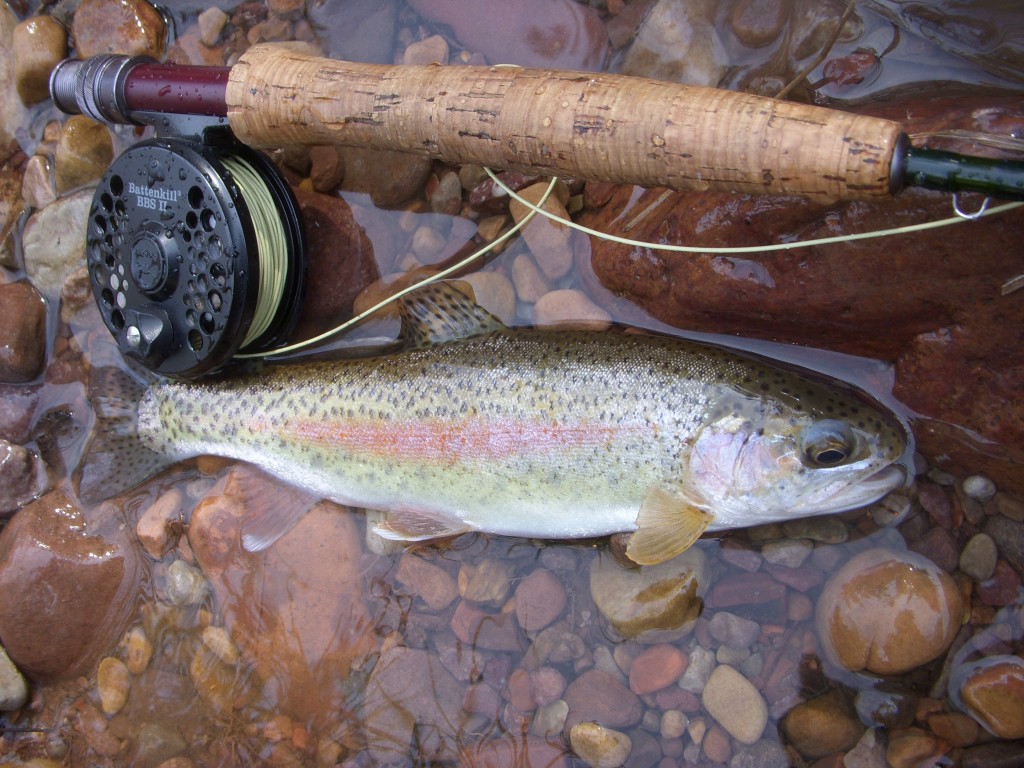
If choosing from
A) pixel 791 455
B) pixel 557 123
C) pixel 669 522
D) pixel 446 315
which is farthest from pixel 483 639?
pixel 557 123

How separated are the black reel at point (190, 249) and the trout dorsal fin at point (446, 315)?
0.61m

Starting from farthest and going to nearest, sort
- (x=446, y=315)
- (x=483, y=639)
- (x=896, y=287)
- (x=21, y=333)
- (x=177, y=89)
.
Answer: (x=21, y=333), (x=483, y=639), (x=446, y=315), (x=177, y=89), (x=896, y=287)

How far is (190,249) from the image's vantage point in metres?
2.80

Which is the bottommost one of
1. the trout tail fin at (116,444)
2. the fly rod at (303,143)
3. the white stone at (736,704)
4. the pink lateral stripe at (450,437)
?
the white stone at (736,704)

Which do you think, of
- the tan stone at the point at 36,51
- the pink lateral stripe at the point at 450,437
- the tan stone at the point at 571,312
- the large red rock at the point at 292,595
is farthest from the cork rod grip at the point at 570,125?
the tan stone at the point at 36,51

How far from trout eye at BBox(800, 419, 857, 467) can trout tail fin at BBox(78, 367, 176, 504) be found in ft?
8.86

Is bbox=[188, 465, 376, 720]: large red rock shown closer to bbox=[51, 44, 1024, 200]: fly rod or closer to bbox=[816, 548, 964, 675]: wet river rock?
bbox=[51, 44, 1024, 200]: fly rod

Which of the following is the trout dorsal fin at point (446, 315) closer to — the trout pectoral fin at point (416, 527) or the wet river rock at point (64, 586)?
the trout pectoral fin at point (416, 527)

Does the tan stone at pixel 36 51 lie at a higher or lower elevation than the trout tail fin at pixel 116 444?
→ higher

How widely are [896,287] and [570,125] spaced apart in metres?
1.22

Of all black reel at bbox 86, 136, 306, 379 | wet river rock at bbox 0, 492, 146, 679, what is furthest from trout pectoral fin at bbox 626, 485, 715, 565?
wet river rock at bbox 0, 492, 146, 679

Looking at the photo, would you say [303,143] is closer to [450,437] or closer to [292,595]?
[450,437]

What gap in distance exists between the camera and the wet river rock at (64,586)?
3250 millimetres

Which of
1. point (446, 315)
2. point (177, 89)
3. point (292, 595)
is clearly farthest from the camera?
point (292, 595)
